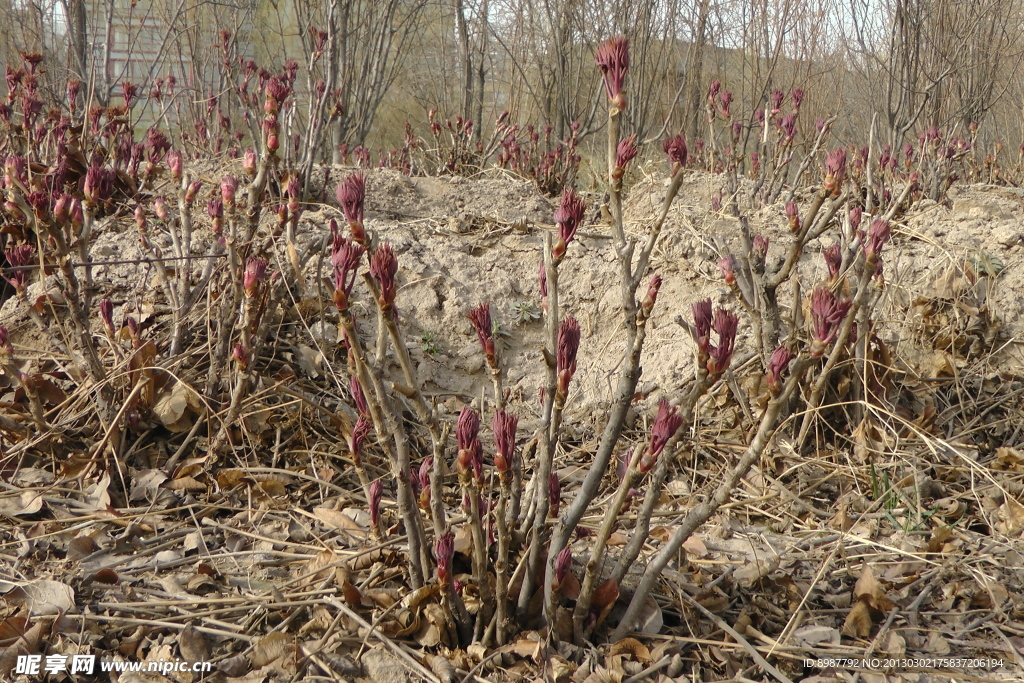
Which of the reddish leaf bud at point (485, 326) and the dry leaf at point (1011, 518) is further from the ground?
the reddish leaf bud at point (485, 326)

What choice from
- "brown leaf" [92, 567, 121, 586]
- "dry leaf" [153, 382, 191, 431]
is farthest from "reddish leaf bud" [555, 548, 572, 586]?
"dry leaf" [153, 382, 191, 431]

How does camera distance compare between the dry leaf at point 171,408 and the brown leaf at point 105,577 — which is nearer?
the brown leaf at point 105,577

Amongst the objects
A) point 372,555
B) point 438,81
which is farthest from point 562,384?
point 438,81

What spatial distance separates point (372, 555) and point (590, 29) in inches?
208

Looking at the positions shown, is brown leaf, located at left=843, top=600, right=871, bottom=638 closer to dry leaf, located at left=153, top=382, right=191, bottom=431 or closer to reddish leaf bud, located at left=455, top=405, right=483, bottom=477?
reddish leaf bud, located at left=455, top=405, right=483, bottom=477

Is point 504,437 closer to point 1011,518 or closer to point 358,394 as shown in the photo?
point 358,394

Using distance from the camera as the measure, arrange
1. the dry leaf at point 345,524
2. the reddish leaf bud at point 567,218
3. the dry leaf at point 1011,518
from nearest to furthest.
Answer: the reddish leaf bud at point 567,218 < the dry leaf at point 345,524 < the dry leaf at point 1011,518

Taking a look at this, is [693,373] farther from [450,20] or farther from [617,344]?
[450,20]

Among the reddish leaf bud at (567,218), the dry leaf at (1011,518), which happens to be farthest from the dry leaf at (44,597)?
the dry leaf at (1011,518)

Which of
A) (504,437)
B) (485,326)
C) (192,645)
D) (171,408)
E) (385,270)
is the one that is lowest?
(192,645)

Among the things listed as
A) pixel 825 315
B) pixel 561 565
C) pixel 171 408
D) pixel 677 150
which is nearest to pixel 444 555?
pixel 561 565

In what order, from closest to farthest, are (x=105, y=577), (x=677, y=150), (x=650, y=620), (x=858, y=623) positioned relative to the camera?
(x=677, y=150) → (x=650, y=620) → (x=858, y=623) → (x=105, y=577)

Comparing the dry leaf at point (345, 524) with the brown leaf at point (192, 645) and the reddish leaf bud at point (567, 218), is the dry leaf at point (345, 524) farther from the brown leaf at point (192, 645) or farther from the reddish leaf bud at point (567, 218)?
the reddish leaf bud at point (567, 218)

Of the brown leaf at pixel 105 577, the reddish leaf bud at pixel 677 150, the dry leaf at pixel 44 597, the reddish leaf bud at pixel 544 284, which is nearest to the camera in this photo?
the reddish leaf bud at pixel 544 284
